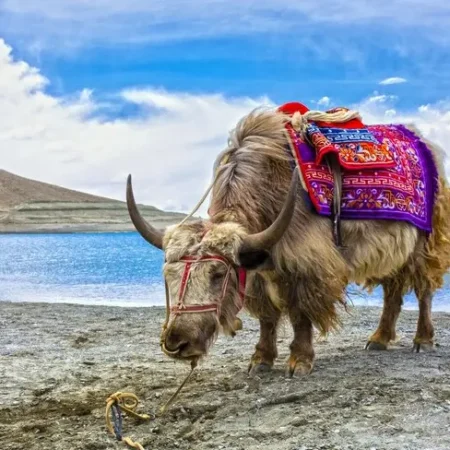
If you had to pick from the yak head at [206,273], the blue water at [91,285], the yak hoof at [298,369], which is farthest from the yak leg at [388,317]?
the yak head at [206,273]

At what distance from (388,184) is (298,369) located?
1.26 m

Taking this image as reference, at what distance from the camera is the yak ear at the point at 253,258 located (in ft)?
12.5

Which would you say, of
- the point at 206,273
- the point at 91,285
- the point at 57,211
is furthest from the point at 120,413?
the point at 57,211

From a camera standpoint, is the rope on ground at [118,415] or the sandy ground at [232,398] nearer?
the sandy ground at [232,398]

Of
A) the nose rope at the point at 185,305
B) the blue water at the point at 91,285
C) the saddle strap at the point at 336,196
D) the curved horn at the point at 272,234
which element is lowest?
the blue water at the point at 91,285

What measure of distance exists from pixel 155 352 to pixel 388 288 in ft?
5.87

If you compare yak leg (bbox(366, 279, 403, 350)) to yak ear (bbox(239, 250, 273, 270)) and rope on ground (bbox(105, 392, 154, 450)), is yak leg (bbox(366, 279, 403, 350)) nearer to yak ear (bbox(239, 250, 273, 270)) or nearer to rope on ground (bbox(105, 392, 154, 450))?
yak ear (bbox(239, 250, 273, 270))

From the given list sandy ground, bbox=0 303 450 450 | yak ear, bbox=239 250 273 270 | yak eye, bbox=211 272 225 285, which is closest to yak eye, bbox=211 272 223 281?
yak eye, bbox=211 272 225 285

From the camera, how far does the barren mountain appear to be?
62969mm

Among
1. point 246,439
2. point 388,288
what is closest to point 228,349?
point 388,288

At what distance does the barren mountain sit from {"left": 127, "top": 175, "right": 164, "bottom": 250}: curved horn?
52.2 meters

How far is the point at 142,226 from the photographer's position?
402 centimetres

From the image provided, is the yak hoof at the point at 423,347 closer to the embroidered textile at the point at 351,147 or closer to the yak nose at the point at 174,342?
the embroidered textile at the point at 351,147

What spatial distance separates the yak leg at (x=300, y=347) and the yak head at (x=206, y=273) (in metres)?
0.63
